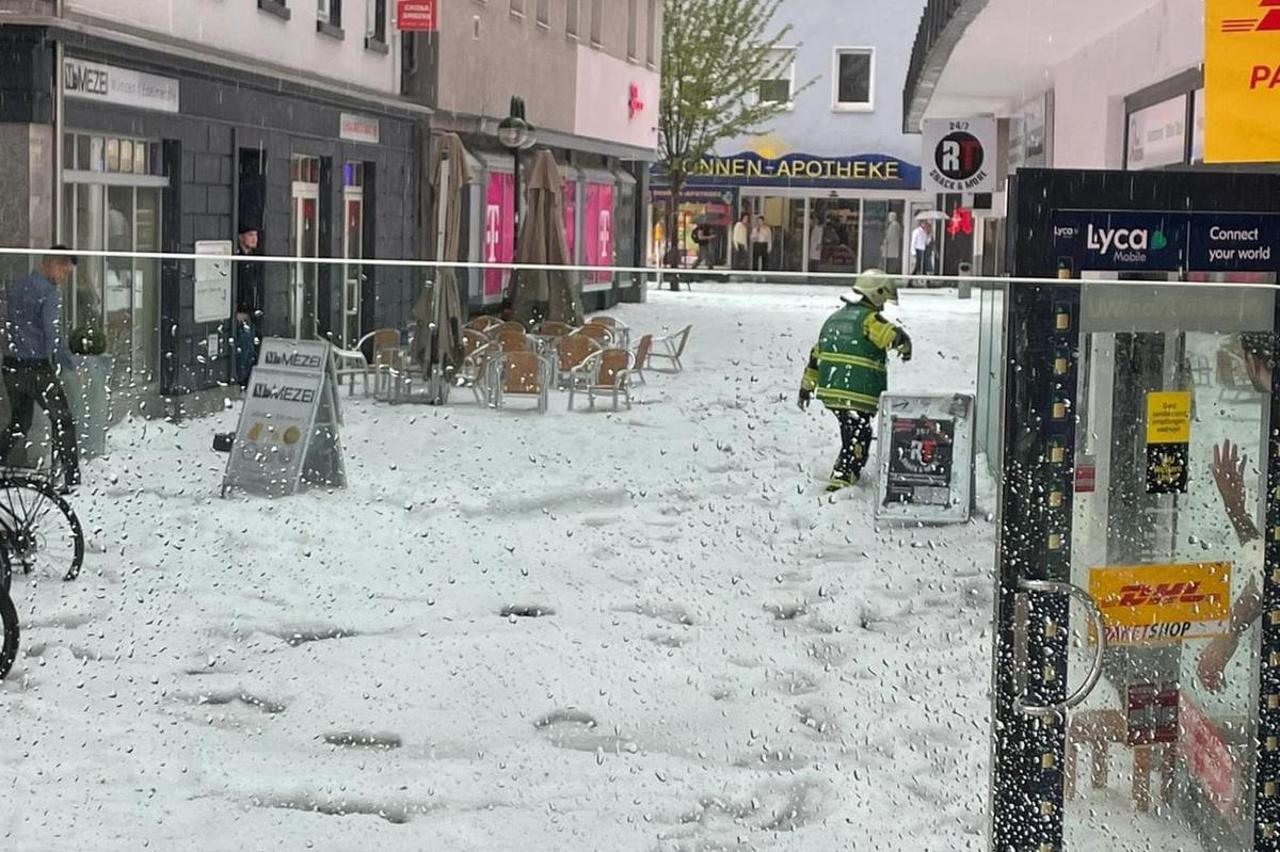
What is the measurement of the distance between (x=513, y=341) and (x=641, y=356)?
178 millimetres

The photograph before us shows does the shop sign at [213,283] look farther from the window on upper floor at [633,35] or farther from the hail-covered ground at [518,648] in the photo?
the window on upper floor at [633,35]

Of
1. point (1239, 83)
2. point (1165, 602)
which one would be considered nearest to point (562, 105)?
point (1239, 83)

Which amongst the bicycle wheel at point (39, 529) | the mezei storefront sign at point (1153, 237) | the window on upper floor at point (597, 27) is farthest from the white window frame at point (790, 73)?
the bicycle wheel at point (39, 529)

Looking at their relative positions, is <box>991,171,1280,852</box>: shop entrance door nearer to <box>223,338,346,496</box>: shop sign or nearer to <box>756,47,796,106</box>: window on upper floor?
<box>756,47,796,106</box>: window on upper floor

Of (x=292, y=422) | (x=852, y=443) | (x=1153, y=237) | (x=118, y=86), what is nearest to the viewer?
(x=118, y=86)

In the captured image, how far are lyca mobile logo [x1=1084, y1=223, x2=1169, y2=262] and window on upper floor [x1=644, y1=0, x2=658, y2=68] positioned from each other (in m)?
0.60

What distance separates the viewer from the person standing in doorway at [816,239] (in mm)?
2238

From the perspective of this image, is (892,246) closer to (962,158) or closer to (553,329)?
(962,158)

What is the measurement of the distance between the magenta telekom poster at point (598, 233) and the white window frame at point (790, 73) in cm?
28

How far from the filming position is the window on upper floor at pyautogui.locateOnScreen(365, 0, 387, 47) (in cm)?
231

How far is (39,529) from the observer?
258cm

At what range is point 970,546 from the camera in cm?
246

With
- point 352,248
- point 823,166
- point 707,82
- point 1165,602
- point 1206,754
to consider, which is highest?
point 707,82

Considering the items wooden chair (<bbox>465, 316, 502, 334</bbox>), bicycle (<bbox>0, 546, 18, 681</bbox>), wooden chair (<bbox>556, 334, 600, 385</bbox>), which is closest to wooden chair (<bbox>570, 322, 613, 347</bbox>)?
wooden chair (<bbox>556, 334, 600, 385</bbox>)
